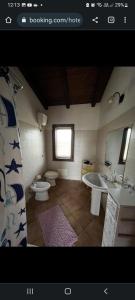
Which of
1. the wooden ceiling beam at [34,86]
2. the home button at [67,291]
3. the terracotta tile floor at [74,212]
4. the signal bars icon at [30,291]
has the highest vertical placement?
the wooden ceiling beam at [34,86]

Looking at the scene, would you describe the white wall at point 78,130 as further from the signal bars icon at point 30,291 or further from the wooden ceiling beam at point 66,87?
the signal bars icon at point 30,291

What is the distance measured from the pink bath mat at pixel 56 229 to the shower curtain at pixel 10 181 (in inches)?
19.4

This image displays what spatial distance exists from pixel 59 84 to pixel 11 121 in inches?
60.8

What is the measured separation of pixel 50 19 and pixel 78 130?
80.1 inches

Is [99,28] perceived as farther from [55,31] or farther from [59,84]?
[59,84]

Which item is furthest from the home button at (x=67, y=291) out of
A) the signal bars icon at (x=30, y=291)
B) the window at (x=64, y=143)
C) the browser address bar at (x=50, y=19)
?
the window at (x=64, y=143)

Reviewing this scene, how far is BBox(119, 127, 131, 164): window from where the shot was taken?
3.26ft

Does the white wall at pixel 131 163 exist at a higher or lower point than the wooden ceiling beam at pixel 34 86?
lower

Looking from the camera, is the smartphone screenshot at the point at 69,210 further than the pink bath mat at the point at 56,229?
No

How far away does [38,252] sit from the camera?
20.7 inches

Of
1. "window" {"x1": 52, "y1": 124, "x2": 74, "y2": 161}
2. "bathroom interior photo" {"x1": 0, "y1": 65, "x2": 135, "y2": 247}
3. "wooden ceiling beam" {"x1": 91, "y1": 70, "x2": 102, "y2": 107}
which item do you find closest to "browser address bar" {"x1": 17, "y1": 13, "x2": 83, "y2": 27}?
"bathroom interior photo" {"x1": 0, "y1": 65, "x2": 135, "y2": 247}

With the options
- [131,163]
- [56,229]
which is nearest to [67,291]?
[131,163]

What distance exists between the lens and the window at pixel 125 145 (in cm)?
99

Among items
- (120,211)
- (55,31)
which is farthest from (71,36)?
(120,211)
